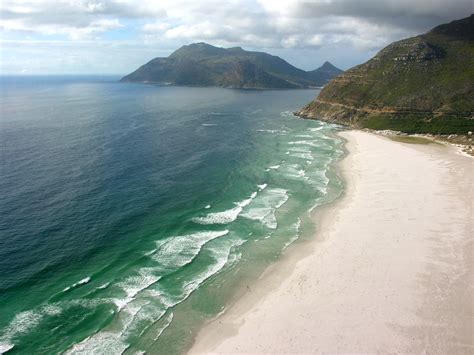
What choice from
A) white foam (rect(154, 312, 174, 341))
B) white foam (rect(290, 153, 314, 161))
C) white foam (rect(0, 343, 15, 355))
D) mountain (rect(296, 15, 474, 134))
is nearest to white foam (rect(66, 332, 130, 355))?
white foam (rect(154, 312, 174, 341))

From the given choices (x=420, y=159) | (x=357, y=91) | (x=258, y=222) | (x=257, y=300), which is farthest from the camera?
(x=357, y=91)

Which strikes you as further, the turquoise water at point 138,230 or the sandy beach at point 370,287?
the turquoise water at point 138,230

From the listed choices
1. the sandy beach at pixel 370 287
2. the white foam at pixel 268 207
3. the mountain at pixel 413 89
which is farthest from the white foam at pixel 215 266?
the mountain at pixel 413 89

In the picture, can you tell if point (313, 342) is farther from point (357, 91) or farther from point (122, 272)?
point (357, 91)

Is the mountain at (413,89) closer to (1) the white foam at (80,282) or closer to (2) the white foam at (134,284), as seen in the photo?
(2) the white foam at (134,284)

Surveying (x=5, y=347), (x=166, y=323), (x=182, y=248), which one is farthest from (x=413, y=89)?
(x=5, y=347)

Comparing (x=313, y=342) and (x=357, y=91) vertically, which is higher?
(x=357, y=91)

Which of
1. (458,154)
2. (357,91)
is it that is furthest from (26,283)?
(357,91)
